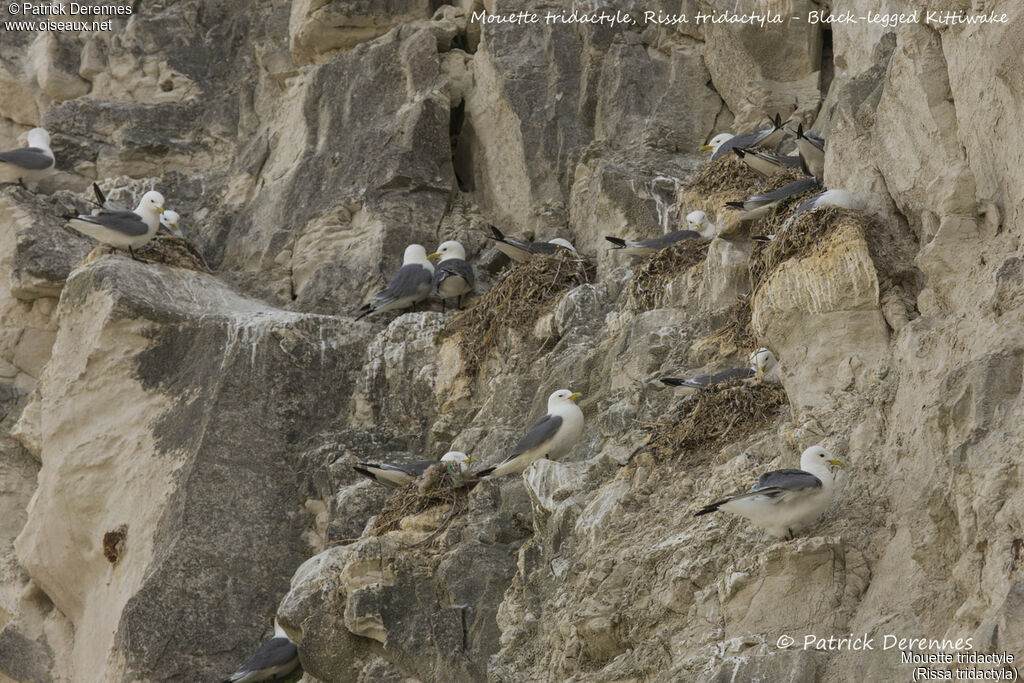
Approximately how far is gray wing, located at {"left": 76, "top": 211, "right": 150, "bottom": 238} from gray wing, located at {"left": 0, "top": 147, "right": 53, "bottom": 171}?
2.71m

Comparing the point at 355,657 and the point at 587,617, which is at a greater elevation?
the point at 587,617

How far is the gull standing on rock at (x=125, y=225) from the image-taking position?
13758 mm

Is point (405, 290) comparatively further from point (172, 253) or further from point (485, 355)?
point (172, 253)

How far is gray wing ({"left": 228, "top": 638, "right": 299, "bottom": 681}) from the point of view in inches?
422

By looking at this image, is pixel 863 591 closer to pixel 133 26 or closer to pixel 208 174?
pixel 208 174

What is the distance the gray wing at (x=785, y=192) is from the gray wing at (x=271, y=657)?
15.3 feet

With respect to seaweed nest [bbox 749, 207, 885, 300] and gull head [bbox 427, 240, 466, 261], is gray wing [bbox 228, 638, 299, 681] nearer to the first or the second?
seaweed nest [bbox 749, 207, 885, 300]

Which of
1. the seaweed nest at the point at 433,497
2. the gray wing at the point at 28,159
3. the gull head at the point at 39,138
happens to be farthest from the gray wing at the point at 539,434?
the gull head at the point at 39,138

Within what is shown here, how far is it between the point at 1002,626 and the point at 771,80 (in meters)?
9.14

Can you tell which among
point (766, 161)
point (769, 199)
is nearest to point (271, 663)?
point (769, 199)

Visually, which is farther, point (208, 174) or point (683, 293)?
point (208, 174)

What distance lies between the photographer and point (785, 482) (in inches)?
289

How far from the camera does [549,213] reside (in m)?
14.4

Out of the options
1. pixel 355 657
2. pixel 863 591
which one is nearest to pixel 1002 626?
pixel 863 591
